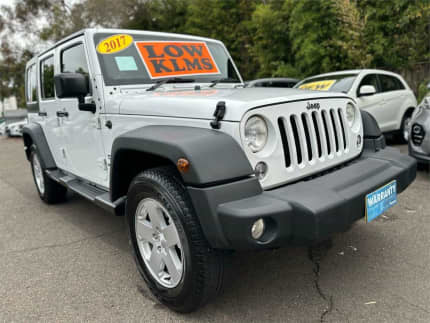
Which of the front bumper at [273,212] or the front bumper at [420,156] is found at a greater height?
the front bumper at [273,212]

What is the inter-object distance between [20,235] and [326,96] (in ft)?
10.9

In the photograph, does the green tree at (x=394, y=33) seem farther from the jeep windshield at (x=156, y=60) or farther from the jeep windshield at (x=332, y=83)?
the jeep windshield at (x=156, y=60)

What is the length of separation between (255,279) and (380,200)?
3.36 feet

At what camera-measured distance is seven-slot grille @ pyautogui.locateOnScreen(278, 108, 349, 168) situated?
2199 millimetres

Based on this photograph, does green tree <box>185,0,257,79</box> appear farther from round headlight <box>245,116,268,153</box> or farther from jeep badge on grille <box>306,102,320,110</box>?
round headlight <box>245,116,268,153</box>

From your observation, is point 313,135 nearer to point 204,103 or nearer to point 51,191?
point 204,103

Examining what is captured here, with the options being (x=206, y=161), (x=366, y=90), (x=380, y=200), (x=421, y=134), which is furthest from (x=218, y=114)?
(x=366, y=90)

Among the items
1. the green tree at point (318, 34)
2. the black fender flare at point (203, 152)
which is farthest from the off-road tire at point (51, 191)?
the green tree at point (318, 34)

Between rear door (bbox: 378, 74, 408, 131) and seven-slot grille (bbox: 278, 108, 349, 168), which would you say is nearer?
seven-slot grille (bbox: 278, 108, 349, 168)

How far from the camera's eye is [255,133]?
2.14m

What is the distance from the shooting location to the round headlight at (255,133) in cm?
210

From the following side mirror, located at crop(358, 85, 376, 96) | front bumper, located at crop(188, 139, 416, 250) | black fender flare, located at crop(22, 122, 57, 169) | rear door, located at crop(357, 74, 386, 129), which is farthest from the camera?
rear door, located at crop(357, 74, 386, 129)

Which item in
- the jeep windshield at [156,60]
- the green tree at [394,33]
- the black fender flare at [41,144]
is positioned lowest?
the black fender flare at [41,144]

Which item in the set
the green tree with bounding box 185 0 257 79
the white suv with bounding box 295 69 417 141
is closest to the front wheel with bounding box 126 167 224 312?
the white suv with bounding box 295 69 417 141
